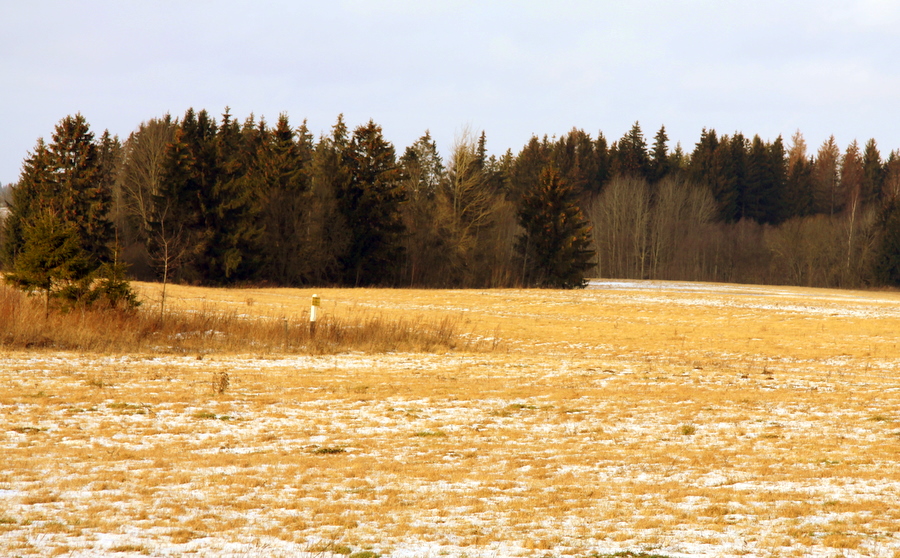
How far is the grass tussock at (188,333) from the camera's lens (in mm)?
17922

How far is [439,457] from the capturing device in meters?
8.67

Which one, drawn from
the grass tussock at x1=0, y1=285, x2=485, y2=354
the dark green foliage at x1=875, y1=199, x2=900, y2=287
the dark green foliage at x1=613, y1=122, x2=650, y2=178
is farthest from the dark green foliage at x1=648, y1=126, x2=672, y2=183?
the grass tussock at x1=0, y1=285, x2=485, y2=354

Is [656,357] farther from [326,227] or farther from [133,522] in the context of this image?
[326,227]

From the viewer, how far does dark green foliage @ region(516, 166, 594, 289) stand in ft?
202

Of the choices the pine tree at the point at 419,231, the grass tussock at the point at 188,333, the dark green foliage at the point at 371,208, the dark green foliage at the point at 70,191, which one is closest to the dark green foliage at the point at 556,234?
the pine tree at the point at 419,231

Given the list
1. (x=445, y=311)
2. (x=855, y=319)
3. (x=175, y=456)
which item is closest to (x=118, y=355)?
(x=175, y=456)

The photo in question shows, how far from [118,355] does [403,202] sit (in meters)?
44.3

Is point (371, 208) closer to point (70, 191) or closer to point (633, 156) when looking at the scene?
point (70, 191)

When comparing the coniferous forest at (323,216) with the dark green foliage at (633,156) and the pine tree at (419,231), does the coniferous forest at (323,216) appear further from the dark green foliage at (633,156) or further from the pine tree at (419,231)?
the dark green foliage at (633,156)

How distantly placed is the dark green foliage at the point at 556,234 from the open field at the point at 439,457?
42937 mm

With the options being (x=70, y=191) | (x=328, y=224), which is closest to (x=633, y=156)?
(x=328, y=224)

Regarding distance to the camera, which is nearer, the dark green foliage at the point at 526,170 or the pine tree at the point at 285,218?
the pine tree at the point at 285,218

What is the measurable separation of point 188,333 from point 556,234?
45563mm

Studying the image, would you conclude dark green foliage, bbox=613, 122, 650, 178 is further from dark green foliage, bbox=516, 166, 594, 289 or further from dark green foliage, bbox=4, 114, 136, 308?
dark green foliage, bbox=4, 114, 136, 308
